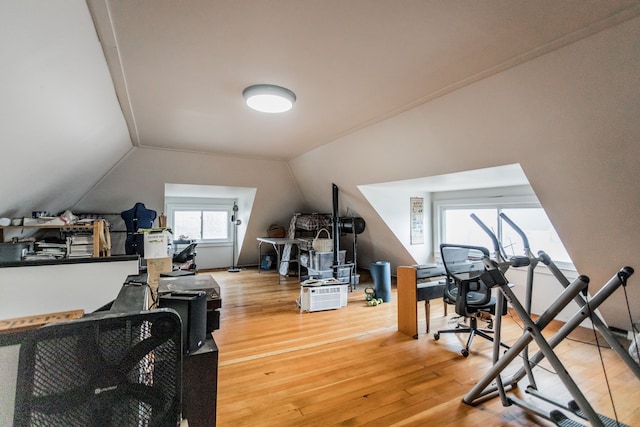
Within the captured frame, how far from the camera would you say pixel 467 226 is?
4941mm

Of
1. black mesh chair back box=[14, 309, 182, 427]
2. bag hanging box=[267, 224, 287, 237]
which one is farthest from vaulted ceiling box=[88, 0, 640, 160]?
bag hanging box=[267, 224, 287, 237]

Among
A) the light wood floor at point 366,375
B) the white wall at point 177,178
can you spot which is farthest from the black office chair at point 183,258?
the light wood floor at point 366,375

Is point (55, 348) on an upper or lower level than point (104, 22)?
lower

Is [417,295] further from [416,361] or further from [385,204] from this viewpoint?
[385,204]

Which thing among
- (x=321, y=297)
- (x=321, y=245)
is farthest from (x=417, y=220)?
(x=321, y=297)

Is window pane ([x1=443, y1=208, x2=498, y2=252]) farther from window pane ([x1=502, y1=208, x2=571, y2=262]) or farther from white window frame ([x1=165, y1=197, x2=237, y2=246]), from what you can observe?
white window frame ([x1=165, y1=197, x2=237, y2=246])

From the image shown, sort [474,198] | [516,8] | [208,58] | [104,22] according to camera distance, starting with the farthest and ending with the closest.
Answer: [474,198], [208,58], [104,22], [516,8]

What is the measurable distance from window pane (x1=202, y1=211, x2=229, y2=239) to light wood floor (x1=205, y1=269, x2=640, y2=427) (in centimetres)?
398

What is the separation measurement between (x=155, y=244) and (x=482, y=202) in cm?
471

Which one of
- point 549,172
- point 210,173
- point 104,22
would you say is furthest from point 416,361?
point 210,173

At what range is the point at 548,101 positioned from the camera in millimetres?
2158

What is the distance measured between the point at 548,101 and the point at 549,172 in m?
0.66

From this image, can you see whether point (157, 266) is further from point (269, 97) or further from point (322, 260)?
point (269, 97)

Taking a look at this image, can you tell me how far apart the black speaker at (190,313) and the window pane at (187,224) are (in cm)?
636
